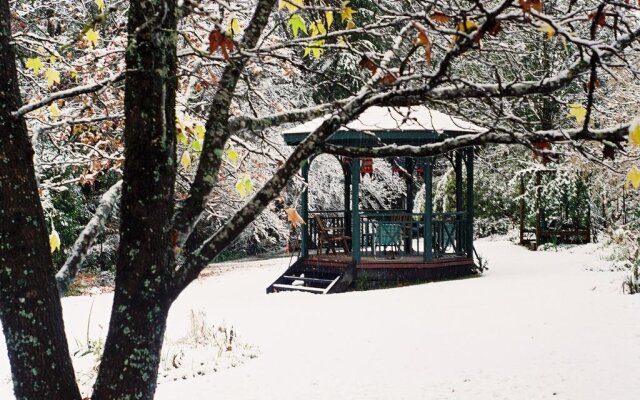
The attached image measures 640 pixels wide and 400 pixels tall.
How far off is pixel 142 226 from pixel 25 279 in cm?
47

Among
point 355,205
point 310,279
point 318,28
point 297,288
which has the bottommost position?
point 297,288

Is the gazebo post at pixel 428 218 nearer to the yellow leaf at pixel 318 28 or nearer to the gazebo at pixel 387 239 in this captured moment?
the gazebo at pixel 387 239

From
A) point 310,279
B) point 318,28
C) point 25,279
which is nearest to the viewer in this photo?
point 25,279

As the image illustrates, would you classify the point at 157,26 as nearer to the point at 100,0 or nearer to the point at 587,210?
the point at 100,0

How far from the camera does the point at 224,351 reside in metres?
8.20

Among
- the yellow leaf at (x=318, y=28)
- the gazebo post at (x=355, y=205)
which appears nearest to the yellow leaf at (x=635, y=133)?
the yellow leaf at (x=318, y=28)

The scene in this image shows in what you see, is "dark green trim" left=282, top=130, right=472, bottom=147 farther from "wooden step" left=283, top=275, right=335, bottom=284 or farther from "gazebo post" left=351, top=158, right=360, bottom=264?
"wooden step" left=283, top=275, right=335, bottom=284

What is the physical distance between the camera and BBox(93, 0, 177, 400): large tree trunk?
2.63 meters

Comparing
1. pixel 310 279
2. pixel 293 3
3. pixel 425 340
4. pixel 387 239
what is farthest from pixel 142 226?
pixel 387 239

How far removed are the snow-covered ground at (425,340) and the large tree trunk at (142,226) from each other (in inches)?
153

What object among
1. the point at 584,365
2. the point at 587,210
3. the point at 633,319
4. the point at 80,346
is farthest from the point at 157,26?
the point at 587,210

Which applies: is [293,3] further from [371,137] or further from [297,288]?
[297,288]

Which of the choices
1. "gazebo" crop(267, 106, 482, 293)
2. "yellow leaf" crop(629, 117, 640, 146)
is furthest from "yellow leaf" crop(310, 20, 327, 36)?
"gazebo" crop(267, 106, 482, 293)

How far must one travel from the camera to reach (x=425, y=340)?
28.0 ft
